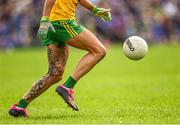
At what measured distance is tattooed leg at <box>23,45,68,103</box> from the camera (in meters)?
11.5

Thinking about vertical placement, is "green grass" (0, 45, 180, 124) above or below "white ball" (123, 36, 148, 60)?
below

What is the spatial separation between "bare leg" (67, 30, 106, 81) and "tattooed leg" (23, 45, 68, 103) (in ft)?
0.86

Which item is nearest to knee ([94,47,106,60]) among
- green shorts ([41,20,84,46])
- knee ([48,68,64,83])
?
green shorts ([41,20,84,46])

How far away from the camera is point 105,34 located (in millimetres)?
38406

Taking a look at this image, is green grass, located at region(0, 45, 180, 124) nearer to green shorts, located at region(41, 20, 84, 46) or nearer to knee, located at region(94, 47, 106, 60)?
knee, located at region(94, 47, 106, 60)

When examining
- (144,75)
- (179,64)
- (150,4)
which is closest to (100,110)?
(144,75)

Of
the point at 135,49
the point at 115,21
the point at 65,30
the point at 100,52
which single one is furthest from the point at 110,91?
the point at 115,21

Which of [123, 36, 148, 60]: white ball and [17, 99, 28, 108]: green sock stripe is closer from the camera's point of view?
[17, 99, 28, 108]: green sock stripe

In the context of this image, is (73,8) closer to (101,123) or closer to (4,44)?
(101,123)

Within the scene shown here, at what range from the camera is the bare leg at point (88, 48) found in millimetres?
11414

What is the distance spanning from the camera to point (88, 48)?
11.5 meters

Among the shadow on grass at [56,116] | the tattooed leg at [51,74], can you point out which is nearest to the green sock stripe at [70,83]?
the tattooed leg at [51,74]

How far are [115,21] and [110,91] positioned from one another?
21.9 m

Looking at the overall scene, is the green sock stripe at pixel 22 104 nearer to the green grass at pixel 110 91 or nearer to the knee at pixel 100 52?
the green grass at pixel 110 91
